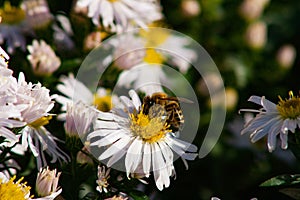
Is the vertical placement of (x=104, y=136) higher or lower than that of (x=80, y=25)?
lower

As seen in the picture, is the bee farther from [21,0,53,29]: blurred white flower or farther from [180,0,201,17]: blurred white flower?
[180,0,201,17]: blurred white flower

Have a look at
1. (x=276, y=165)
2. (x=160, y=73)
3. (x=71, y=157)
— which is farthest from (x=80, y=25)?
(x=276, y=165)

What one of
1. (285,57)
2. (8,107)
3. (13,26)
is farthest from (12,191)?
(285,57)

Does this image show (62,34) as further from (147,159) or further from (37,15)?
(147,159)

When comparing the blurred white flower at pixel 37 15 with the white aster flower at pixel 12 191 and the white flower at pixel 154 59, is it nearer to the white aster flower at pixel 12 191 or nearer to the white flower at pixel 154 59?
the white flower at pixel 154 59

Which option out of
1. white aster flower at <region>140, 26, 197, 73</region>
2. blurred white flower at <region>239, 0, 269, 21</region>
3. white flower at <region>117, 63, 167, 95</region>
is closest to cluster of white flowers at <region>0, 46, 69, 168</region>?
white flower at <region>117, 63, 167, 95</region>

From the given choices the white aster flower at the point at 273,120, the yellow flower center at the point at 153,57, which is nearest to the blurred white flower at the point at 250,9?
the yellow flower center at the point at 153,57

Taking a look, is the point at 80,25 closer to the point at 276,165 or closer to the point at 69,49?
the point at 69,49
